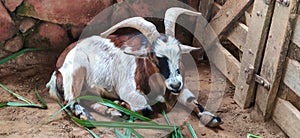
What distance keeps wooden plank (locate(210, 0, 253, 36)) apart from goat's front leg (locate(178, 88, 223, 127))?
28.8 inches

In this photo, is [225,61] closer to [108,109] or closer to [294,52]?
[294,52]

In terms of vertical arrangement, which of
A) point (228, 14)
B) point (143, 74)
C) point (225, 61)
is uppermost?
point (228, 14)

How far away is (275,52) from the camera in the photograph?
3.23 m

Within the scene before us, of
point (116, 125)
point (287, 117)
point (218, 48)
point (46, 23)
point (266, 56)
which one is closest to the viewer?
point (116, 125)

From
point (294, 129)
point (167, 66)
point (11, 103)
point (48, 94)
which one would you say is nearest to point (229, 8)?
point (167, 66)

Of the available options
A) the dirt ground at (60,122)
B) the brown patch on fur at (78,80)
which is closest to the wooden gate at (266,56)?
the dirt ground at (60,122)

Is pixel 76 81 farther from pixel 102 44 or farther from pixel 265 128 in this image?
pixel 265 128

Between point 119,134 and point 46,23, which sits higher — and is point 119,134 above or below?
below

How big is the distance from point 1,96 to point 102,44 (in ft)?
3.17

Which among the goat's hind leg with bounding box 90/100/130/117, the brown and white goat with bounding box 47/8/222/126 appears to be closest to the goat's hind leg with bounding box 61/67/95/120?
the brown and white goat with bounding box 47/8/222/126

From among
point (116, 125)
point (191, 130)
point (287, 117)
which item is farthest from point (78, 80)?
point (287, 117)

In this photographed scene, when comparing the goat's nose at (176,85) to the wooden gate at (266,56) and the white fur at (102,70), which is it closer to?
the white fur at (102,70)

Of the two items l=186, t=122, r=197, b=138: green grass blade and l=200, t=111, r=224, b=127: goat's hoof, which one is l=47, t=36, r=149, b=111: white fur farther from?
l=200, t=111, r=224, b=127: goat's hoof

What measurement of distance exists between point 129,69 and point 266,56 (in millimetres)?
1110
